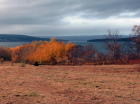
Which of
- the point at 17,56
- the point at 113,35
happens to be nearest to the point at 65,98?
the point at 17,56

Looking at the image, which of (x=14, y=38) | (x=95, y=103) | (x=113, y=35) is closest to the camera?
(x=95, y=103)

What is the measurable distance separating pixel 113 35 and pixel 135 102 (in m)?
84.8

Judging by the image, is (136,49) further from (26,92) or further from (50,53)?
(26,92)

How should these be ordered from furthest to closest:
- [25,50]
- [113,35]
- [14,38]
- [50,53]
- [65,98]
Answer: [14,38] → [113,35] → [25,50] → [50,53] → [65,98]

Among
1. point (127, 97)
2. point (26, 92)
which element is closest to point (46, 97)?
point (26, 92)

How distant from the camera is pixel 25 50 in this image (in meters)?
89.3

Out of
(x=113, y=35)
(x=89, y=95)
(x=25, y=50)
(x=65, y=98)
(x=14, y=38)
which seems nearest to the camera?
(x=65, y=98)

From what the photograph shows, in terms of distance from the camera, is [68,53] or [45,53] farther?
[68,53]

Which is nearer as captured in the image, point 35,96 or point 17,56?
point 35,96

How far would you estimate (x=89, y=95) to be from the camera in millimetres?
14602

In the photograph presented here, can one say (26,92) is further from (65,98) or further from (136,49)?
(136,49)

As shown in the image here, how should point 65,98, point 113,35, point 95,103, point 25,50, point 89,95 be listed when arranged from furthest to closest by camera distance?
point 113,35, point 25,50, point 89,95, point 65,98, point 95,103

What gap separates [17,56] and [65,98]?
6995 centimetres

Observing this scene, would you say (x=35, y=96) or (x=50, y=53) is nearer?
(x=35, y=96)
